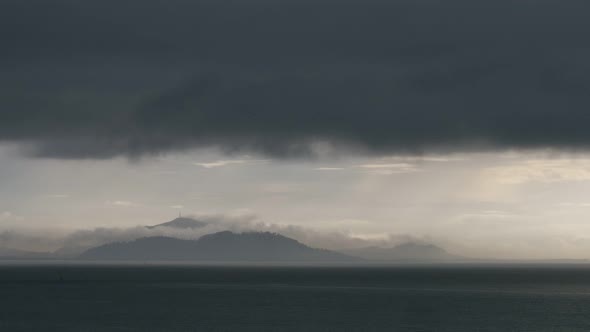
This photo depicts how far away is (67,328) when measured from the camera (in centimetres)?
12356

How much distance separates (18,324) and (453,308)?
84459 mm

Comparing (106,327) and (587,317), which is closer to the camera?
(106,327)

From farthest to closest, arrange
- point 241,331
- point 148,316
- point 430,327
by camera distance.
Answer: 1. point 148,316
2. point 430,327
3. point 241,331

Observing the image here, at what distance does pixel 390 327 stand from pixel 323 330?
12.0 metres

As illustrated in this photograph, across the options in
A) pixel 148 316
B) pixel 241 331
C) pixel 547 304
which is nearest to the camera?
pixel 241 331

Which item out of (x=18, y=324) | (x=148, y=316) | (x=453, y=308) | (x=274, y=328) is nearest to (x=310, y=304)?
(x=453, y=308)

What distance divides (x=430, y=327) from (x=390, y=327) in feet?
20.6

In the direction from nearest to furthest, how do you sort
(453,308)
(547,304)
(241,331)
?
(241,331), (453,308), (547,304)

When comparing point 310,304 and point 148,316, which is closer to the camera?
point 148,316

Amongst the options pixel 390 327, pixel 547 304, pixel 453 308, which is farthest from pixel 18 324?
pixel 547 304

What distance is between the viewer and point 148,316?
144 metres

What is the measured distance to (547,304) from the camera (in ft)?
593

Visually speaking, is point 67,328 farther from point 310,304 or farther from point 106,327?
point 310,304

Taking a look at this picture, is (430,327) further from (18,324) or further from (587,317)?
(18,324)
